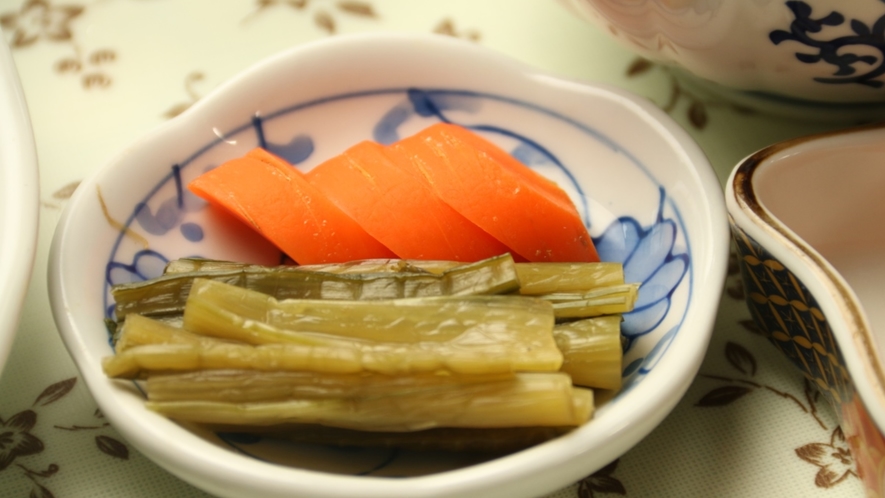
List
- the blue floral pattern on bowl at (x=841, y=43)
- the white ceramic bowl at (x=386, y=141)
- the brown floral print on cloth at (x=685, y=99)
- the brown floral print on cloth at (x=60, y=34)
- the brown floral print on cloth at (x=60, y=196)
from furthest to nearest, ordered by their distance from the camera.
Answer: the brown floral print on cloth at (x=60, y=34), the brown floral print on cloth at (x=685, y=99), the brown floral print on cloth at (x=60, y=196), the blue floral pattern on bowl at (x=841, y=43), the white ceramic bowl at (x=386, y=141)

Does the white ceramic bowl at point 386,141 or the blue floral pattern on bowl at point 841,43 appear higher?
the blue floral pattern on bowl at point 841,43

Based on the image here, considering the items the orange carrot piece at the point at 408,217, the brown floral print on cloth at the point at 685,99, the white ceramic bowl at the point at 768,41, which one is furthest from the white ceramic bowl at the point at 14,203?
the brown floral print on cloth at the point at 685,99

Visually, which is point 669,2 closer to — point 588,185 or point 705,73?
point 705,73

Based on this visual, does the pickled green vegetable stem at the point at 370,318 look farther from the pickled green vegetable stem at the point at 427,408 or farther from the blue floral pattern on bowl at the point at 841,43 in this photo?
the blue floral pattern on bowl at the point at 841,43

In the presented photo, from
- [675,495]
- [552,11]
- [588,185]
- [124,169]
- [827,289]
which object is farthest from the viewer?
[552,11]

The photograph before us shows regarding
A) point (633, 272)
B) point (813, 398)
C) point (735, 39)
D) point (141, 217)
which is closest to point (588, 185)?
point (633, 272)

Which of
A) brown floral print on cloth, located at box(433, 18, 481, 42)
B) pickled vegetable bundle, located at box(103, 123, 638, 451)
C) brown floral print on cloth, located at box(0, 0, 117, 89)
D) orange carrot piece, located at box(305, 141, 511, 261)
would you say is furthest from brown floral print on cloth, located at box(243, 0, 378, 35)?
pickled vegetable bundle, located at box(103, 123, 638, 451)

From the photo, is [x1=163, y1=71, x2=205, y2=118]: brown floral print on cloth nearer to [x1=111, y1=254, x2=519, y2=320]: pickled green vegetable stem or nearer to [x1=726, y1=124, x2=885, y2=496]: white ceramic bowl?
[x1=111, y1=254, x2=519, y2=320]: pickled green vegetable stem
